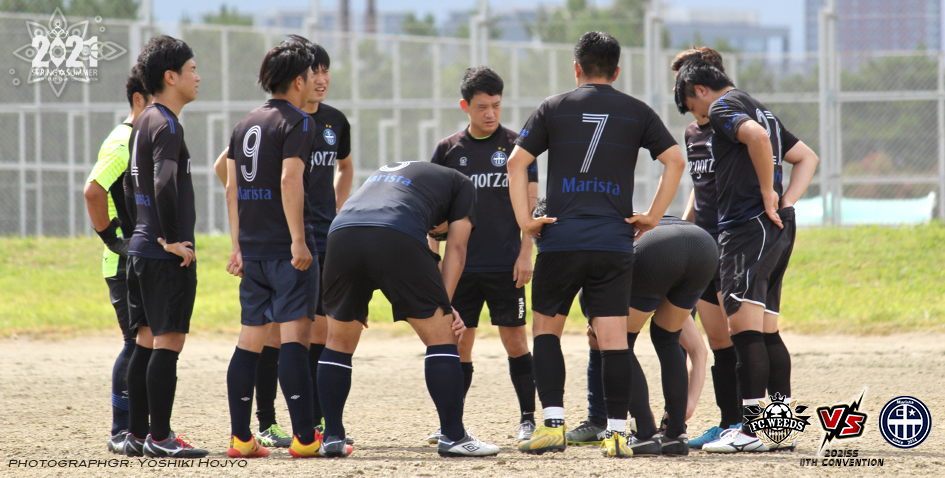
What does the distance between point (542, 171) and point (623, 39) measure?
28.1ft

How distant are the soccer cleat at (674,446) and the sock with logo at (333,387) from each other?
5.24 ft

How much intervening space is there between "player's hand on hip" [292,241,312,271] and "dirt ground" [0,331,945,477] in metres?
0.95

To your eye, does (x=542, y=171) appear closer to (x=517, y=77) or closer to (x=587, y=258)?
(x=517, y=77)

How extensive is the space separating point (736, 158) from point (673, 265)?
75cm

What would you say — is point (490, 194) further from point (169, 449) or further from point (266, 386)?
point (169, 449)

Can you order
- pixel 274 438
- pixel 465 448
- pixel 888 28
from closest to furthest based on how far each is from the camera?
pixel 465 448, pixel 274 438, pixel 888 28

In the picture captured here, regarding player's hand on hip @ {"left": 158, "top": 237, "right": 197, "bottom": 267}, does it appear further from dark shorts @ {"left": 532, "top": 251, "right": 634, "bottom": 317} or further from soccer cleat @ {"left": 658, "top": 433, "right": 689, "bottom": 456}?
soccer cleat @ {"left": 658, "top": 433, "right": 689, "bottom": 456}

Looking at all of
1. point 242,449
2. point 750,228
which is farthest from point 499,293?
point 242,449

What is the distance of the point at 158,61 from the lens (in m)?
4.30

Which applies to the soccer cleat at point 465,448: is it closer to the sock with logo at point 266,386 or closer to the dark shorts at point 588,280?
the dark shorts at point 588,280

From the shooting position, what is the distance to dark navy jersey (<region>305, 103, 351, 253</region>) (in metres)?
4.78

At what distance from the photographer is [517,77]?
16.2m

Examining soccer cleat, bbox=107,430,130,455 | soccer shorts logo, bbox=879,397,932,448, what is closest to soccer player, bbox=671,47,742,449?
soccer shorts logo, bbox=879,397,932,448

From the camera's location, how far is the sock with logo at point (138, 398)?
4.22m
